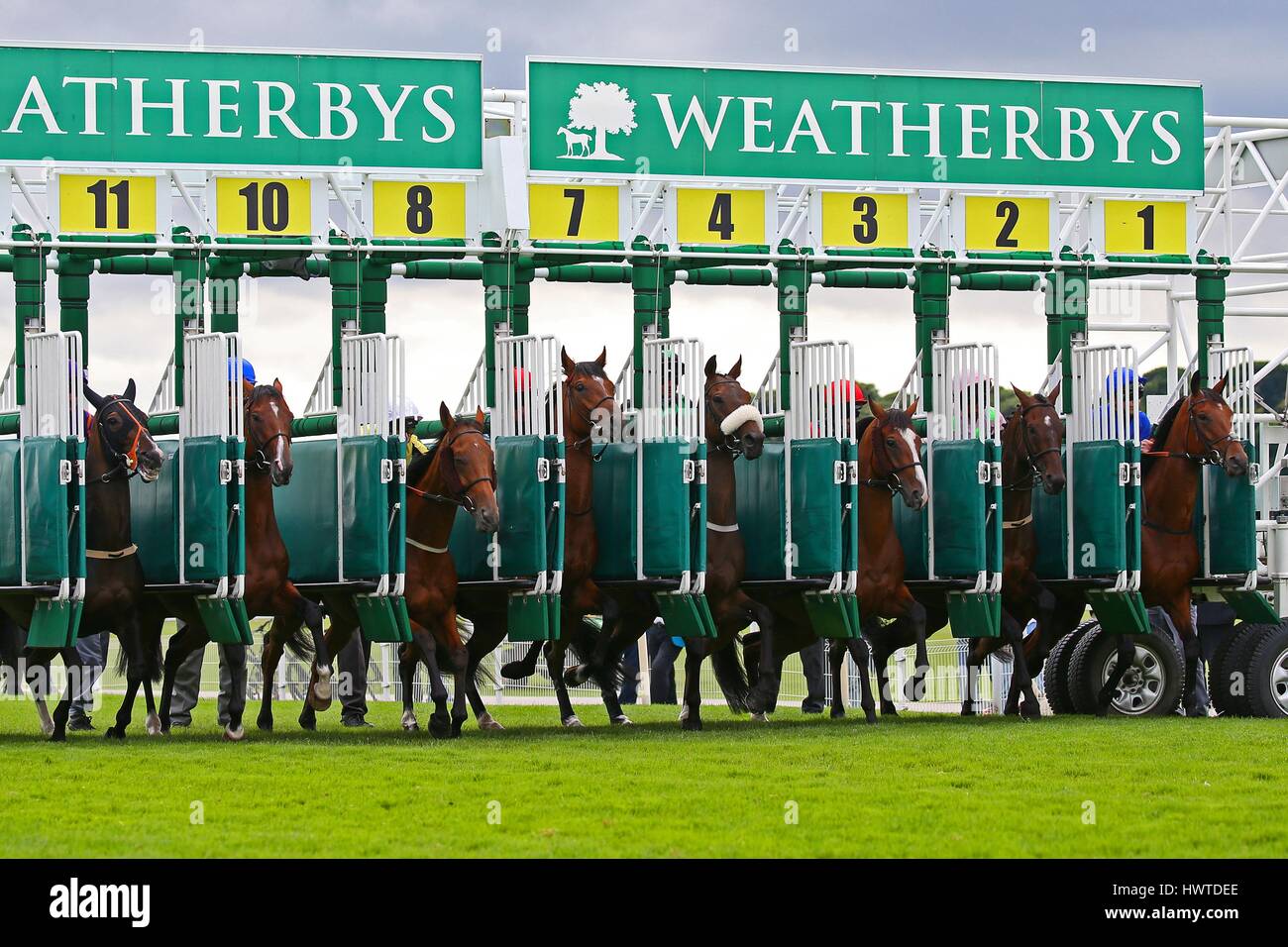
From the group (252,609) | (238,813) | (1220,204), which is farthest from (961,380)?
(238,813)

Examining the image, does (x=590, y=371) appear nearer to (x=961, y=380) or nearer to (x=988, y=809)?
(x=961, y=380)

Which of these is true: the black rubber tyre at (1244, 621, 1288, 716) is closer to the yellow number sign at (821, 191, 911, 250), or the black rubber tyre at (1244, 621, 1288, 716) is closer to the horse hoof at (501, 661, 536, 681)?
the yellow number sign at (821, 191, 911, 250)

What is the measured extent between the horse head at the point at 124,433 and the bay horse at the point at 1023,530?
5757 mm

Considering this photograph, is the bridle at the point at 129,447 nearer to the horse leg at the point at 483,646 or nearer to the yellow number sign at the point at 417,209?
the yellow number sign at the point at 417,209

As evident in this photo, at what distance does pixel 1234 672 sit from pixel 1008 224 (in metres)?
3.58

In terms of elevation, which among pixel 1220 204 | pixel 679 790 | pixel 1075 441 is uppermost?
pixel 1220 204

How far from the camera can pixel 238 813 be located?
29.0ft

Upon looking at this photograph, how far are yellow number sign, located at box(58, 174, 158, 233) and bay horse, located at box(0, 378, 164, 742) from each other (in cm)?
137

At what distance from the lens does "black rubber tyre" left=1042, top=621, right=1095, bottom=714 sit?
15648mm

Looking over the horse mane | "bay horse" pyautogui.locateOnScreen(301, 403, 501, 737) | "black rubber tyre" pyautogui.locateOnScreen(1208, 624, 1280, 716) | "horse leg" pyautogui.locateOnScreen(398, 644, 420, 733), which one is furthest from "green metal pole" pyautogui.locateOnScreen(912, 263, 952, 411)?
"horse leg" pyautogui.locateOnScreen(398, 644, 420, 733)

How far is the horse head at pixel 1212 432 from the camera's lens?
14.4 meters

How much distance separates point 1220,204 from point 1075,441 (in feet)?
8.72

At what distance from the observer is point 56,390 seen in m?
12.8
